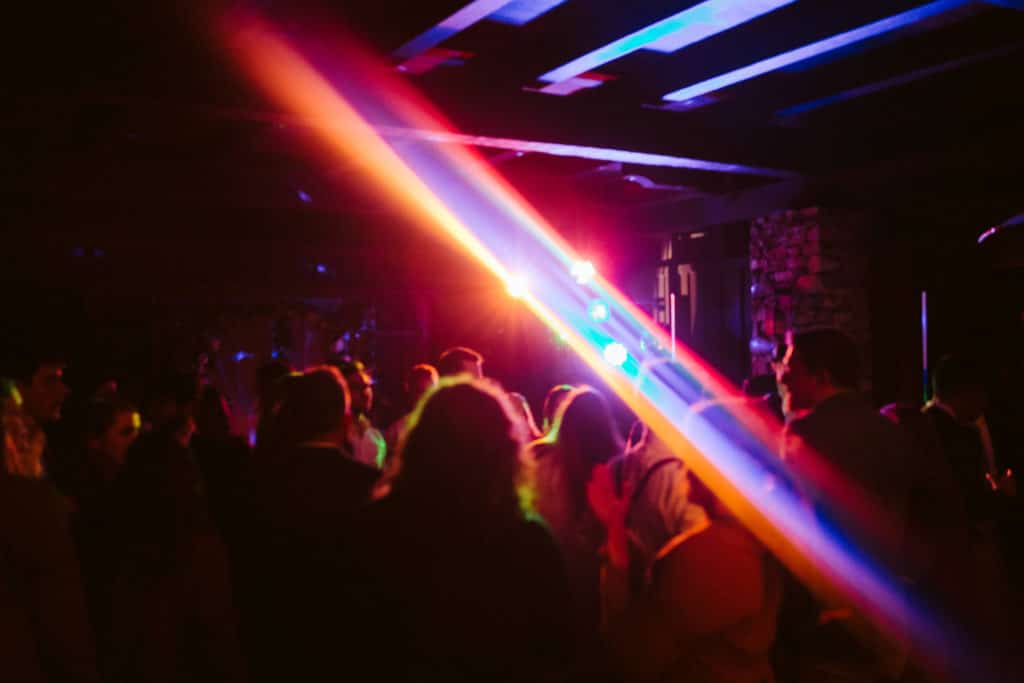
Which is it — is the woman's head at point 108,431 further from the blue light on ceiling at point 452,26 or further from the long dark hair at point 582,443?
the blue light on ceiling at point 452,26

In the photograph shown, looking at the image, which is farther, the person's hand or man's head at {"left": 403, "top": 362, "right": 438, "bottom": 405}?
man's head at {"left": 403, "top": 362, "right": 438, "bottom": 405}

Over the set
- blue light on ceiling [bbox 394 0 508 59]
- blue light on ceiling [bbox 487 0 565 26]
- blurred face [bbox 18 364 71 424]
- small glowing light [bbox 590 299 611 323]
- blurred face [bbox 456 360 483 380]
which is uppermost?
blue light on ceiling [bbox 487 0 565 26]

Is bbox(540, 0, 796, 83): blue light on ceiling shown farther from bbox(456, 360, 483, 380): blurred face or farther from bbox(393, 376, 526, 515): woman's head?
bbox(393, 376, 526, 515): woman's head

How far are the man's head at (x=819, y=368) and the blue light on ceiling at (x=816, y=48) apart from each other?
1.32m

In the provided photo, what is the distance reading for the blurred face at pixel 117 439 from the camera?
144 inches

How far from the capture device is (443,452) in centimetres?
189

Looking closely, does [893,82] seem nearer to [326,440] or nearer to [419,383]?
[419,383]

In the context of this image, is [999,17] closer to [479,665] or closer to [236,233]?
[479,665]

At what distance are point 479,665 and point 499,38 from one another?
3356 millimetres

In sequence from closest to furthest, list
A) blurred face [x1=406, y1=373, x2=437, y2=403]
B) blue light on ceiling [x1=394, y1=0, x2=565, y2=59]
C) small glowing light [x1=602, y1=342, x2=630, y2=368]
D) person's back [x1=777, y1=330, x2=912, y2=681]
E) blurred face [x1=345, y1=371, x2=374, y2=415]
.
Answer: person's back [x1=777, y1=330, x2=912, y2=681] → blue light on ceiling [x1=394, y1=0, x2=565, y2=59] → blurred face [x1=345, y1=371, x2=374, y2=415] → blurred face [x1=406, y1=373, x2=437, y2=403] → small glowing light [x1=602, y1=342, x2=630, y2=368]

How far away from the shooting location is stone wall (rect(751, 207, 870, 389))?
252 inches

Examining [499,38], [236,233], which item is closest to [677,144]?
[499,38]

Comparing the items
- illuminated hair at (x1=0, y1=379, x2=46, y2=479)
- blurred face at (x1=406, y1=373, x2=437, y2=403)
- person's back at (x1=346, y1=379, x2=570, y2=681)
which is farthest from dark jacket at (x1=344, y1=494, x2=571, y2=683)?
blurred face at (x1=406, y1=373, x2=437, y2=403)

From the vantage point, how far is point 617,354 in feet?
27.1
